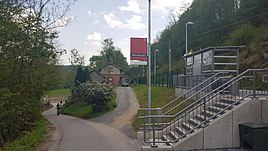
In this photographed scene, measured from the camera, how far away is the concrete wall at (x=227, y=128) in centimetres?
1034

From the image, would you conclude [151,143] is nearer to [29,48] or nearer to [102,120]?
[29,48]

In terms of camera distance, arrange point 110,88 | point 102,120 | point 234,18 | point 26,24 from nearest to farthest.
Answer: point 26,24 < point 102,120 < point 110,88 < point 234,18

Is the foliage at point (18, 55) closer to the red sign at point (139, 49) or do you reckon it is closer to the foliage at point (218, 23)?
the red sign at point (139, 49)

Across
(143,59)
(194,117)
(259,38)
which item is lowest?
(194,117)

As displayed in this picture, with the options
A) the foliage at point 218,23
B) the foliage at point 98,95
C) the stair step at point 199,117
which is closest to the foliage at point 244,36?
the foliage at point 218,23

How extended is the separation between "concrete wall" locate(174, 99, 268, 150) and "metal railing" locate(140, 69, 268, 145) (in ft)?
1.36

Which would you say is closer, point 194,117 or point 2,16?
point 194,117

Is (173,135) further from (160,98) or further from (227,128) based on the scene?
(160,98)

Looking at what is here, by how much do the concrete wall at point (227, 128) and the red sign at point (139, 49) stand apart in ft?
19.6

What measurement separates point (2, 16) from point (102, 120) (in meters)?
13.1

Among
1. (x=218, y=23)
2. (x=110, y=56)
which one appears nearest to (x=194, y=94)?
(x=218, y=23)

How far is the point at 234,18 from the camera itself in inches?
1884

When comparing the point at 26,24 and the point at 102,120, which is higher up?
the point at 26,24

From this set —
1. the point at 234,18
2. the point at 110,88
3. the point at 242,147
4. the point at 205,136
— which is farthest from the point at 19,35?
the point at 234,18
